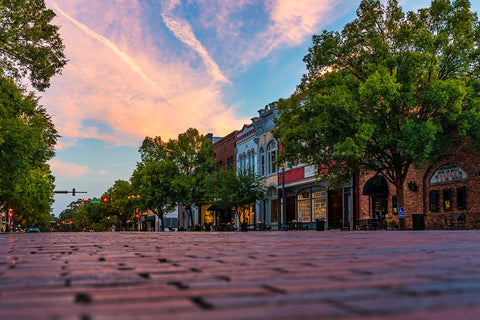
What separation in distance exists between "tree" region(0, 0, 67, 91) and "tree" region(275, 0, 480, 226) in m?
11.7

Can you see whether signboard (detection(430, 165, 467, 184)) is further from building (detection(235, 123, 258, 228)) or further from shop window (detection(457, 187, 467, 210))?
building (detection(235, 123, 258, 228))

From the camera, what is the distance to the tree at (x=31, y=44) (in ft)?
74.1

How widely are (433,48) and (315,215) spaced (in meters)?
18.3

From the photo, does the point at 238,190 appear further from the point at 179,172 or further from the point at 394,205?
the point at 179,172

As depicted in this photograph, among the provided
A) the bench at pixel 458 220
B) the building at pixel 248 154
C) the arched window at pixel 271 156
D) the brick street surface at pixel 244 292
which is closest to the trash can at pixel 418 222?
the bench at pixel 458 220

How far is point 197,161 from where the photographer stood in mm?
55438

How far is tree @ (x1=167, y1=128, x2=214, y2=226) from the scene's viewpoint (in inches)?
2132

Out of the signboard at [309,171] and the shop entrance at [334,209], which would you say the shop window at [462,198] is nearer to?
the shop entrance at [334,209]

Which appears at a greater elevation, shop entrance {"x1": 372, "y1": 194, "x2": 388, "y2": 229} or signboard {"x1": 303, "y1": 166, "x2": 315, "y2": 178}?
signboard {"x1": 303, "y1": 166, "x2": 315, "y2": 178}

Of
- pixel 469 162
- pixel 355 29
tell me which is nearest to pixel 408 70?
pixel 355 29

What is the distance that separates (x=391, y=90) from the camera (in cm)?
2320

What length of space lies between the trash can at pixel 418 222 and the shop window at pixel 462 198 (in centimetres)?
191

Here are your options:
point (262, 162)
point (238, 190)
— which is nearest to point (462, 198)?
point (238, 190)

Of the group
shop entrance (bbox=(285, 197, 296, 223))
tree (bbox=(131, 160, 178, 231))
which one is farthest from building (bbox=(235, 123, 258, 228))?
tree (bbox=(131, 160, 178, 231))
